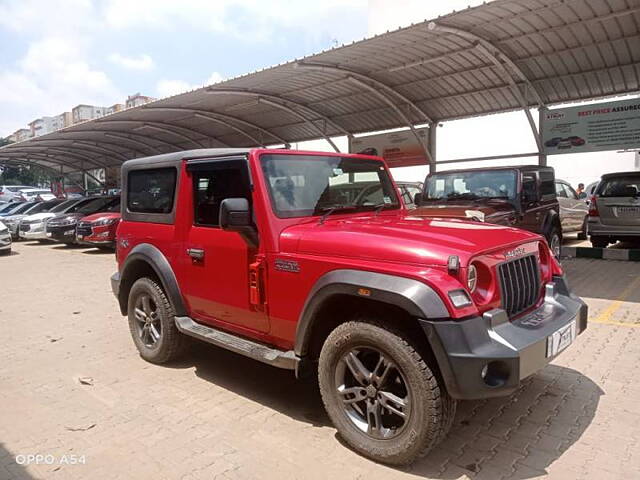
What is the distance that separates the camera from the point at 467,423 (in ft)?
11.1

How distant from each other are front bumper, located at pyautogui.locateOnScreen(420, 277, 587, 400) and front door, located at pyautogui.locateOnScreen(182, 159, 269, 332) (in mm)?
1398

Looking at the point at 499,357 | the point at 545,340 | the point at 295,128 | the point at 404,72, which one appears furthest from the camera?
the point at 295,128

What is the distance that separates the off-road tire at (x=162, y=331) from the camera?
438 centimetres

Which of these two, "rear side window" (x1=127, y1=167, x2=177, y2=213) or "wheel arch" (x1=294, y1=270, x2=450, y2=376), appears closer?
"wheel arch" (x1=294, y1=270, x2=450, y2=376)

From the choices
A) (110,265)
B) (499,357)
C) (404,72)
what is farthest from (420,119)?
(499,357)

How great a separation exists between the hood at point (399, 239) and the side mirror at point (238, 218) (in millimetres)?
250

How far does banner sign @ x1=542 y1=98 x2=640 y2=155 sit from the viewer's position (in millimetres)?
12422

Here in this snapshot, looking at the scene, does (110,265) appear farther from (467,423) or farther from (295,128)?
(295,128)

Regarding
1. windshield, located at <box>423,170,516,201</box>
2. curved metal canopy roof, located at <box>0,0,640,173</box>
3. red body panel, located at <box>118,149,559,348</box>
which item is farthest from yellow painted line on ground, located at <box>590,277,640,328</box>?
curved metal canopy roof, located at <box>0,0,640,173</box>

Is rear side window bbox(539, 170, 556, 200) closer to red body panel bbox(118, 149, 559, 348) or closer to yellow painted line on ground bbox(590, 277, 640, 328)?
→ yellow painted line on ground bbox(590, 277, 640, 328)

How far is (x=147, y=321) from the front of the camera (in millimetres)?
4695

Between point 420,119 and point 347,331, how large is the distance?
15320 mm

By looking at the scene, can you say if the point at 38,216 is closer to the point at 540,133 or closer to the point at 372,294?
the point at 540,133

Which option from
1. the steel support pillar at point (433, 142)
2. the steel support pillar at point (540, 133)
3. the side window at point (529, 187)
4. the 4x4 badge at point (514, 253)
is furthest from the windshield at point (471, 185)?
the steel support pillar at point (433, 142)
